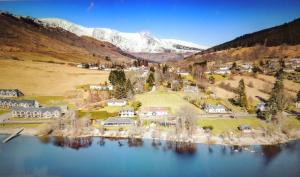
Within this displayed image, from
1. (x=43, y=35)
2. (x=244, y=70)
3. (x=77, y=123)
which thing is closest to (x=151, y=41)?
(x=43, y=35)

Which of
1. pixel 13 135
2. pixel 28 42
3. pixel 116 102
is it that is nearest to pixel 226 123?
pixel 116 102

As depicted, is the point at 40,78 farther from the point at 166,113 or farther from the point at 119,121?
the point at 166,113

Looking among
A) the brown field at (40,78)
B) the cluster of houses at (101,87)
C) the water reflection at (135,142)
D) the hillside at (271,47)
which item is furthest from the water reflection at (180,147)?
the hillside at (271,47)

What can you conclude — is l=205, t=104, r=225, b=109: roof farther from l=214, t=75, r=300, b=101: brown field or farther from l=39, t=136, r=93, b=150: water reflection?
l=39, t=136, r=93, b=150: water reflection

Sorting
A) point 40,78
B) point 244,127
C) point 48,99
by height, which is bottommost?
point 244,127

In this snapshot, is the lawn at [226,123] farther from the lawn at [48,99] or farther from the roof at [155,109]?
the lawn at [48,99]

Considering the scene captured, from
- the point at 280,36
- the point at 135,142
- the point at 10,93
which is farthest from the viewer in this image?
the point at 280,36

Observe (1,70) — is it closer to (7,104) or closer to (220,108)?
(7,104)
